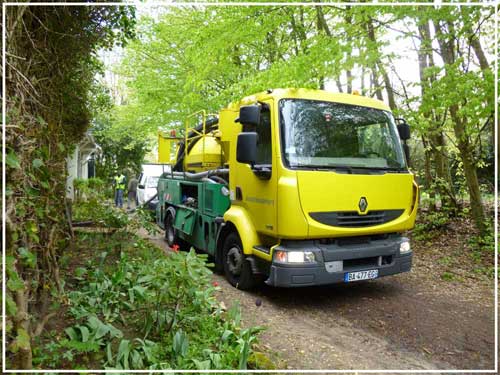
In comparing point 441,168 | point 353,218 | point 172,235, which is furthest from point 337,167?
point 441,168

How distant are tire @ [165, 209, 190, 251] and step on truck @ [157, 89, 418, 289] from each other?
2794mm

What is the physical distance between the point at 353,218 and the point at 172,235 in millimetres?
5037

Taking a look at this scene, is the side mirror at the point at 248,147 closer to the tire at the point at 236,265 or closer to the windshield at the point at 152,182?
the tire at the point at 236,265

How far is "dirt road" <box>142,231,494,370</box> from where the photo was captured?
11.4 ft

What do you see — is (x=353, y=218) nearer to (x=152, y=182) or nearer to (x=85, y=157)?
(x=152, y=182)

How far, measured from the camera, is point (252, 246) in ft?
16.3

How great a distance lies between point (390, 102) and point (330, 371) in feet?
27.5

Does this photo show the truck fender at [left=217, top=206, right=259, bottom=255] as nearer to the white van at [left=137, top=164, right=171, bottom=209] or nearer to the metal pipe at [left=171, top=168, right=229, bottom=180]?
the metal pipe at [left=171, top=168, right=229, bottom=180]

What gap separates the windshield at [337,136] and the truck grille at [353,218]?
0.58 m

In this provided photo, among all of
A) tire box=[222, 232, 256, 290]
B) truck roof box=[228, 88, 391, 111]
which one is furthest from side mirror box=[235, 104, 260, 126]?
tire box=[222, 232, 256, 290]

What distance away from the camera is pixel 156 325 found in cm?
333

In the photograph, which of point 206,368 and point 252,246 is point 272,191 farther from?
point 206,368

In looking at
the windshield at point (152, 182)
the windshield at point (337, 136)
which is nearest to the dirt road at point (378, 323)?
the windshield at point (337, 136)

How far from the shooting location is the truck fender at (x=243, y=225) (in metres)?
5.00
